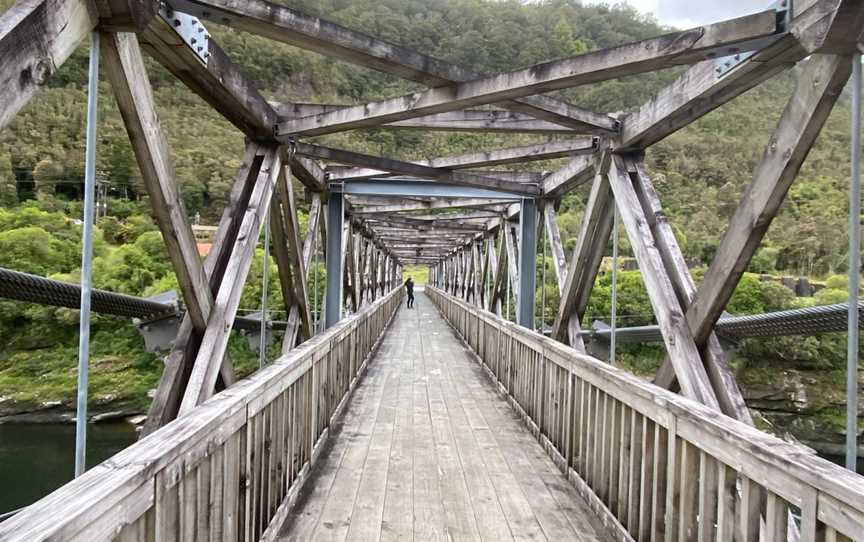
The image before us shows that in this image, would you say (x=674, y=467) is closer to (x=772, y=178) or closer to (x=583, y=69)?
(x=772, y=178)

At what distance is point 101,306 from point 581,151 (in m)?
6.17

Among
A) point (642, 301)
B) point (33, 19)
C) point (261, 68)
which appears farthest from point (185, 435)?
point (261, 68)

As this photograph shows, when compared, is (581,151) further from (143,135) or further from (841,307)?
(143,135)

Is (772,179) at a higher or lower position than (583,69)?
lower

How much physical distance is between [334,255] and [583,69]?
20.6 ft

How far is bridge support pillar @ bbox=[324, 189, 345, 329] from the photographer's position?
8.81 meters

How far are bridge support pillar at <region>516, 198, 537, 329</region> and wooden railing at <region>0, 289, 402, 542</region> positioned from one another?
5.35 metres

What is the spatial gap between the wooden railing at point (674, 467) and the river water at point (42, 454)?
15349mm

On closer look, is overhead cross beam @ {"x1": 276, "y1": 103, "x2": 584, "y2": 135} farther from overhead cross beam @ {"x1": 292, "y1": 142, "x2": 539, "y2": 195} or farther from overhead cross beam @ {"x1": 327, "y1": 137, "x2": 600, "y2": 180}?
overhead cross beam @ {"x1": 292, "y1": 142, "x2": 539, "y2": 195}

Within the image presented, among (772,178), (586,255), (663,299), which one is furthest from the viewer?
(586,255)

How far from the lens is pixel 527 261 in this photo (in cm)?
891

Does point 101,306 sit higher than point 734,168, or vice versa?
point 734,168

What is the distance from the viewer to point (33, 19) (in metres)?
1.86

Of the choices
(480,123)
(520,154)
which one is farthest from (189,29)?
(520,154)
